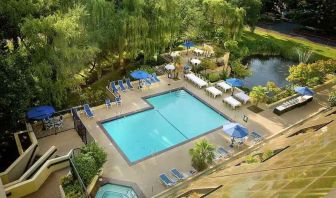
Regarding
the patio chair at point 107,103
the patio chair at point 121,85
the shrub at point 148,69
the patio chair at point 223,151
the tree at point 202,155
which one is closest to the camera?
the tree at point 202,155

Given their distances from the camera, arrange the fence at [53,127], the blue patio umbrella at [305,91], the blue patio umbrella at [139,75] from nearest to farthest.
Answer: the fence at [53,127]
the blue patio umbrella at [305,91]
the blue patio umbrella at [139,75]

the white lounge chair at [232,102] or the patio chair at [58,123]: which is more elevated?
the white lounge chair at [232,102]

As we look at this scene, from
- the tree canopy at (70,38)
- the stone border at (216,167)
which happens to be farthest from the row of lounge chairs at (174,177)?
the tree canopy at (70,38)

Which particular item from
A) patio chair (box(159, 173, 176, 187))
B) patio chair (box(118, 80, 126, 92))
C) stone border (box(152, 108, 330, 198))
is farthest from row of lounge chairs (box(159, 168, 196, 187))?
patio chair (box(118, 80, 126, 92))

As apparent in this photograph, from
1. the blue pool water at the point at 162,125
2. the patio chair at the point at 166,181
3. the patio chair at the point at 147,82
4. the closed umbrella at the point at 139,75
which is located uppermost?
the closed umbrella at the point at 139,75

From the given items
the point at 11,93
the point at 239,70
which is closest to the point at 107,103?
the point at 11,93

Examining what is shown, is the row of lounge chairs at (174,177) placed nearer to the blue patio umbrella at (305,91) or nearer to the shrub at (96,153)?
the shrub at (96,153)

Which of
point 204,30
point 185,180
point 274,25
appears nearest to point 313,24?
point 274,25
